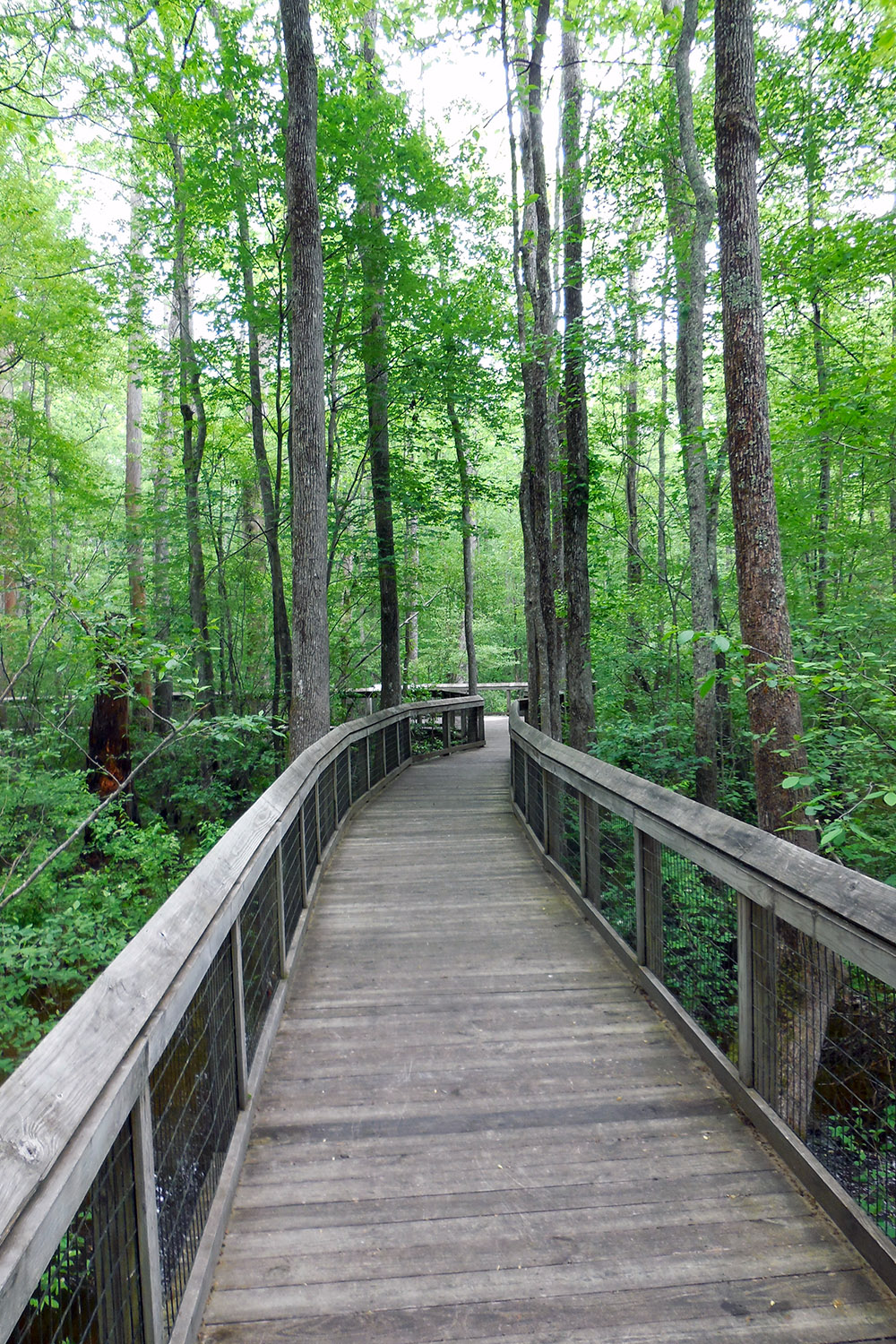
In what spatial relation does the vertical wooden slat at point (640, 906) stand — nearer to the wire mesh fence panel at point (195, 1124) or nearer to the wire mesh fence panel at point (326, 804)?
the wire mesh fence panel at point (195, 1124)

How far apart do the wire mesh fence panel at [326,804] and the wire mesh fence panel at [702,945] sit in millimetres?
3038

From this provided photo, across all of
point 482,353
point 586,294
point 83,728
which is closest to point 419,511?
point 482,353

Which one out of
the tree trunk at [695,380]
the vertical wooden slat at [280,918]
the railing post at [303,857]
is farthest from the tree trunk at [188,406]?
the vertical wooden slat at [280,918]

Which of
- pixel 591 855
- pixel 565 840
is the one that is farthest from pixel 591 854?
pixel 565 840

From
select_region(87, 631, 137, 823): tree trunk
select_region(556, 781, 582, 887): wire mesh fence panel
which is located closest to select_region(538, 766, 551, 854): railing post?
select_region(556, 781, 582, 887): wire mesh fence panel

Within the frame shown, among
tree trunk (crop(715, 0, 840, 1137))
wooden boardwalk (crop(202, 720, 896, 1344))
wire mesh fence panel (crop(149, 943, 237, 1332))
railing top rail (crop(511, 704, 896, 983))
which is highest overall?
tree trunk (crop(715, 0, 840, 1137))

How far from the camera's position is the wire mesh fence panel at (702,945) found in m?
3.77

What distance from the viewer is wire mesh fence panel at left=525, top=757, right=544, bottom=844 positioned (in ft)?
23.3

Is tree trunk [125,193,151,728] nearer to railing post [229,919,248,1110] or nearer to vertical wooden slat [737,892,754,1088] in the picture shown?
railing post [229,919,248,1110]

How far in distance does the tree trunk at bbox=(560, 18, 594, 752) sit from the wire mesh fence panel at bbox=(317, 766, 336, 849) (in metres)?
3.32

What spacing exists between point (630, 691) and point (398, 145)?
10560 mm

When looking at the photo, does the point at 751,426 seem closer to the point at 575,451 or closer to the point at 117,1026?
the point at 575,451

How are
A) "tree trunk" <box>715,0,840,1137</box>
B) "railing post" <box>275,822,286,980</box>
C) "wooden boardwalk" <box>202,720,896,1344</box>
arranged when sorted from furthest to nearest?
"tree trunk" <box>715,0,840,1137</box>, "railing post" <box>275,822,286,980</box>, "wooden boardwalk" <box>202,720,896,1344</box>

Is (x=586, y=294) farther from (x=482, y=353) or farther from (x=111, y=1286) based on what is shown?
(x=111, y=1286)
